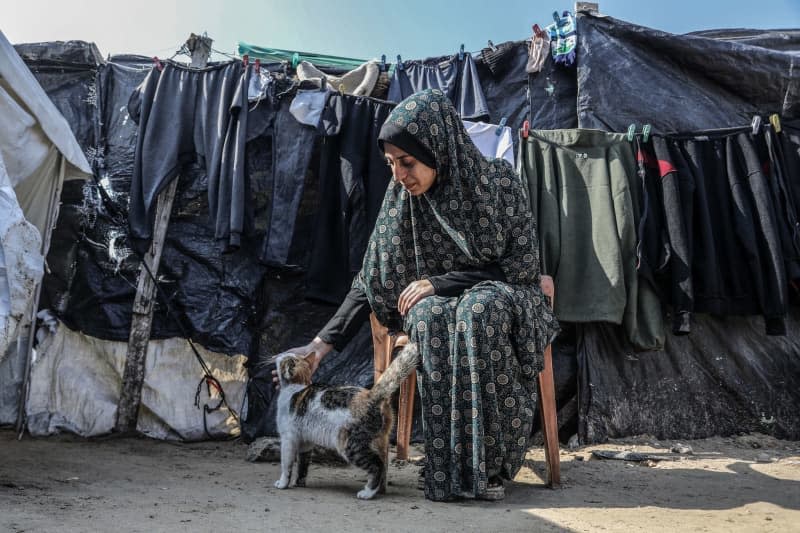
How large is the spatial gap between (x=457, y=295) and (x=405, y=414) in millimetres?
968

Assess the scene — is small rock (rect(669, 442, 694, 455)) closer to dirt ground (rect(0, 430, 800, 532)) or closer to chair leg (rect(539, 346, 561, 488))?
dirt ground (rect(0, 430, 800, 532))

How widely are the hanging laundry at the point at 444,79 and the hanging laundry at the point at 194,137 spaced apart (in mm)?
1078

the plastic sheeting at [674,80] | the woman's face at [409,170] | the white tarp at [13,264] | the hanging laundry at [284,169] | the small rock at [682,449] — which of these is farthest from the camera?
the plastic sheeting at [674,80]

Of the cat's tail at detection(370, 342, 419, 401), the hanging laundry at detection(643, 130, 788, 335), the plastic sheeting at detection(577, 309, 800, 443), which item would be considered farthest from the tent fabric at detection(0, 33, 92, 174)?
the hanging laundry at detection(643, 130, 788, 335)

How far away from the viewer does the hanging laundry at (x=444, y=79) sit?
4.82 metres

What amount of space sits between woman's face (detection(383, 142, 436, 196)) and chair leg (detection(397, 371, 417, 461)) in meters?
1.08

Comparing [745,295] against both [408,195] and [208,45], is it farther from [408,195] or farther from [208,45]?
[208,45]

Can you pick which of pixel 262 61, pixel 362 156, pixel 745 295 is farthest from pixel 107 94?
pixel 745 295

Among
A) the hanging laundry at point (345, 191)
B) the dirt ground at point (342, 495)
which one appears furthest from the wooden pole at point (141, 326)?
the hanging laundry at point (345, 191)

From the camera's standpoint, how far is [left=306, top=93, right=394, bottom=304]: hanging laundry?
173 inches

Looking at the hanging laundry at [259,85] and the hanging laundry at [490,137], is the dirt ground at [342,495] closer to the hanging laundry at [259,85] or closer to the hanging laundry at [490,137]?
the hanging laundry at [490,137]

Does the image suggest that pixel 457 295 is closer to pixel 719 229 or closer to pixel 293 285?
pixel 293 285

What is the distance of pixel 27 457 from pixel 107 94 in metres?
2.48

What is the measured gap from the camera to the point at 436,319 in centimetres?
291
